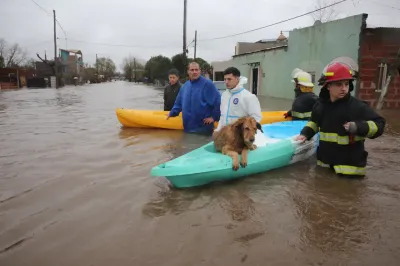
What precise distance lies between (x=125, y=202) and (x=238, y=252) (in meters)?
1.60

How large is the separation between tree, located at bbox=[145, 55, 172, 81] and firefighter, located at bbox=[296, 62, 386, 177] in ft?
161

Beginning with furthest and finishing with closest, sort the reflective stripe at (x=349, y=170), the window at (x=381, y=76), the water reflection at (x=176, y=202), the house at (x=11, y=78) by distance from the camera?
the house at (x=11, y=78), the window at (x=381, y=76), the reflective stripe at (x=349, y=170), the water reflection at (x=176, y=202)

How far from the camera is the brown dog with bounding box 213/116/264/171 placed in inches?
162

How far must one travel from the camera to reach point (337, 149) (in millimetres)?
4348

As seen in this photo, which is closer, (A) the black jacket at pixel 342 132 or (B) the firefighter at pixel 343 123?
(B) the firefighter at pixel 343 123

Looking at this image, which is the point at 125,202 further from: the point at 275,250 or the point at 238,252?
the point at 275,250

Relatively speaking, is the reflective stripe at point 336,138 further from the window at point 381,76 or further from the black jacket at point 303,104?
the window at point 381,76

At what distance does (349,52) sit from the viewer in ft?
45.0

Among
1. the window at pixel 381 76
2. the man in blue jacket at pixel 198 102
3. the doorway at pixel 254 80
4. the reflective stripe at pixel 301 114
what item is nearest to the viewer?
the reflective stripe at pixel 301 114

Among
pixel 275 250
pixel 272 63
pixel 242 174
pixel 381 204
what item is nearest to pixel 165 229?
pixel 275 250

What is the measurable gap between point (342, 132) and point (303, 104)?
6.72 ft

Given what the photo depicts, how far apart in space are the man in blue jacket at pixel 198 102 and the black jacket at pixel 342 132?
2.93 metres

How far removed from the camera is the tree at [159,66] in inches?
2133

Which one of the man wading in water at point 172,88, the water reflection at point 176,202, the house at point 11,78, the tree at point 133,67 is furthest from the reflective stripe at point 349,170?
the tree at point 133,67
